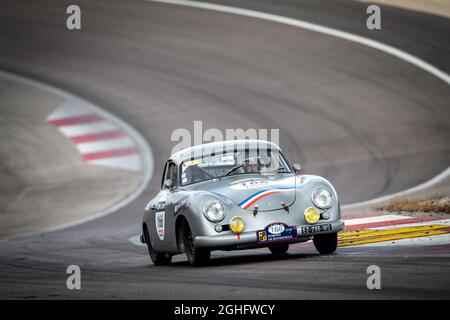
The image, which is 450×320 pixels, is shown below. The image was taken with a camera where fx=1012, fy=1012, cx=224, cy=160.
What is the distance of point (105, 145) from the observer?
22594 mm

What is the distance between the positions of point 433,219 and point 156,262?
351cm

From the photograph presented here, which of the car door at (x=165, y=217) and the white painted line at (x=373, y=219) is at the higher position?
the white painted line at (x=373, y=219)

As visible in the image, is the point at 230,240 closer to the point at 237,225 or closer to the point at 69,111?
the point at 237,225

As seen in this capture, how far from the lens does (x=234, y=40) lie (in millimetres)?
26906

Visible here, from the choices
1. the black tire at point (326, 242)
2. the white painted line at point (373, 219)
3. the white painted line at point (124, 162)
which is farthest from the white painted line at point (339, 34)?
the black tire at point (326, 242)

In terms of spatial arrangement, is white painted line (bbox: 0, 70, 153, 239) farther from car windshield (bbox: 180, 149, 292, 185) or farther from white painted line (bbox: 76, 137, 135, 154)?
car windshield (bbox: 180, 149, 292, 185)

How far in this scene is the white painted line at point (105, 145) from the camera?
22.4 meters

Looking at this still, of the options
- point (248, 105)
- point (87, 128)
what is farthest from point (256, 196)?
point (87, 128)

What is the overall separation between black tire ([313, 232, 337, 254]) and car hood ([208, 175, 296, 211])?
521 mm

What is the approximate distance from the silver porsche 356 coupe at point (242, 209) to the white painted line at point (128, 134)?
6805 mm

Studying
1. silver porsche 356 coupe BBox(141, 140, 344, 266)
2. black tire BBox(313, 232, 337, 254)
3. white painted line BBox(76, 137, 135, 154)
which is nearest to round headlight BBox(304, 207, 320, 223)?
silver porsche 356 coupe BBox(141, 140, 344, 266)

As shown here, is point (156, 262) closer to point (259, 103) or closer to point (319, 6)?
point (259, 103)

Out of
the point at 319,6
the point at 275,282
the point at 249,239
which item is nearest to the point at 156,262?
the point at 249,239

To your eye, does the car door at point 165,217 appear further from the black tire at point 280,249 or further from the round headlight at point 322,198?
the round headlight at point 322,198
